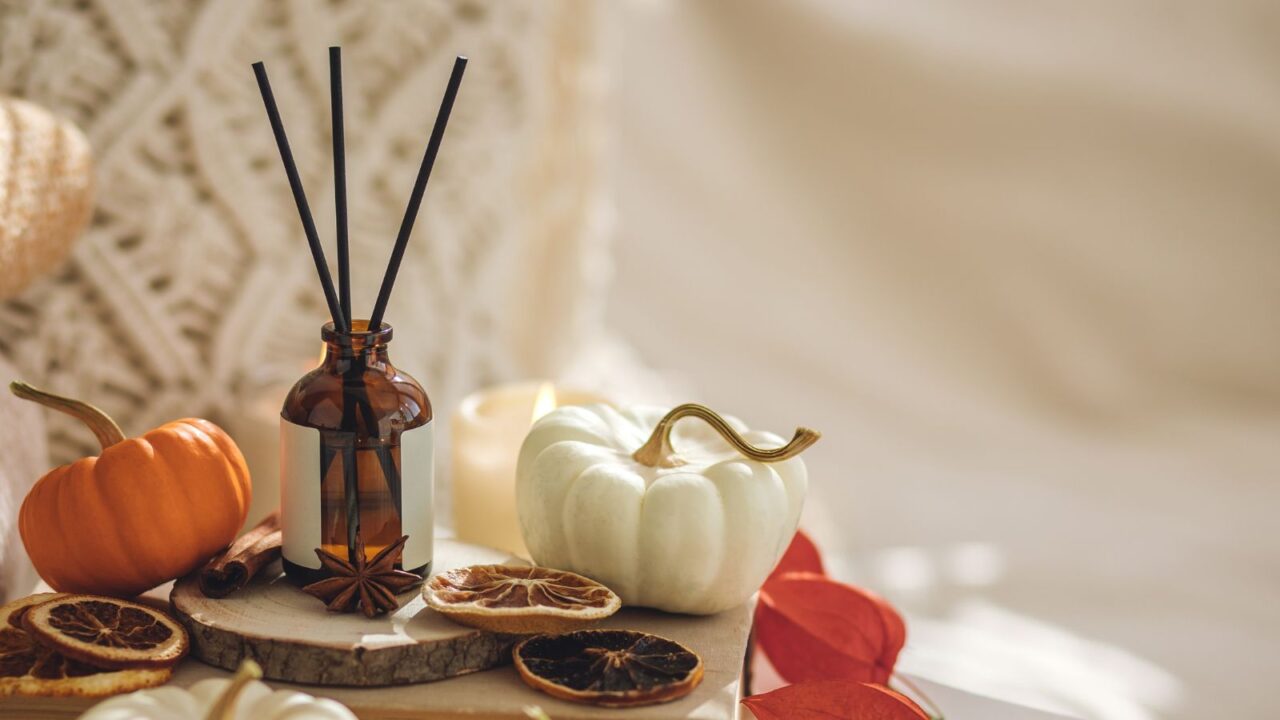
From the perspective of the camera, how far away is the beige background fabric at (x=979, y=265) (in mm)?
1231

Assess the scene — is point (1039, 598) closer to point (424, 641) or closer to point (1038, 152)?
point (1038, 152)

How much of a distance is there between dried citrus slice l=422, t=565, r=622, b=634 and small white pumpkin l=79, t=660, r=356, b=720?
2.7 inches

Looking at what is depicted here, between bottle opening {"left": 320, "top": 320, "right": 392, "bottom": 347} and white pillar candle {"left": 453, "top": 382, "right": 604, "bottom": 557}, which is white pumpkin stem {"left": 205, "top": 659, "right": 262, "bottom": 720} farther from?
white pillar candle {"left": 453, "top": 382, "right": 604, "bottom": 557}

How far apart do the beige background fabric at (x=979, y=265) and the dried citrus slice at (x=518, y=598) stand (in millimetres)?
687

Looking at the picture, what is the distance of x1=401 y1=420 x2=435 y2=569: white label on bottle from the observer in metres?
0.49

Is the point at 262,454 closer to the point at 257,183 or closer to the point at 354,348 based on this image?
the point at 257,183

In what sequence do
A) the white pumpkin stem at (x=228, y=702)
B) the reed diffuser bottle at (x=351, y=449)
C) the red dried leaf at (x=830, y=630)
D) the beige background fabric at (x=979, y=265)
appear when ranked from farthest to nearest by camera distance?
the beige background fabric at (x=979, y=265) → the red dried leaf at (x=830, y=630) → the reed diffuser bottle at (x=351, y=449) → the white pumpkin stem at (x=228, y=702)

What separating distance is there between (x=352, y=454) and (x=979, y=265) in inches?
41.3

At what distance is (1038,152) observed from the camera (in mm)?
1368

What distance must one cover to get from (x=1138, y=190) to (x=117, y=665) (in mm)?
1193

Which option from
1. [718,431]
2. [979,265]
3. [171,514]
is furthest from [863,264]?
[171,514]

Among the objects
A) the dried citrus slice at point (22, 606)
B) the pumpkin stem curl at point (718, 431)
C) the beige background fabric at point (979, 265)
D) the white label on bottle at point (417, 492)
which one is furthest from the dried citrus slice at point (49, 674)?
the beige background fabric at point (979, 265)

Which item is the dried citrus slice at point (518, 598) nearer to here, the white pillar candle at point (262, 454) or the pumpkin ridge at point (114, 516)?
the pumpkin ridge at point (114, 516)

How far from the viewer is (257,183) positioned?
0.78m
